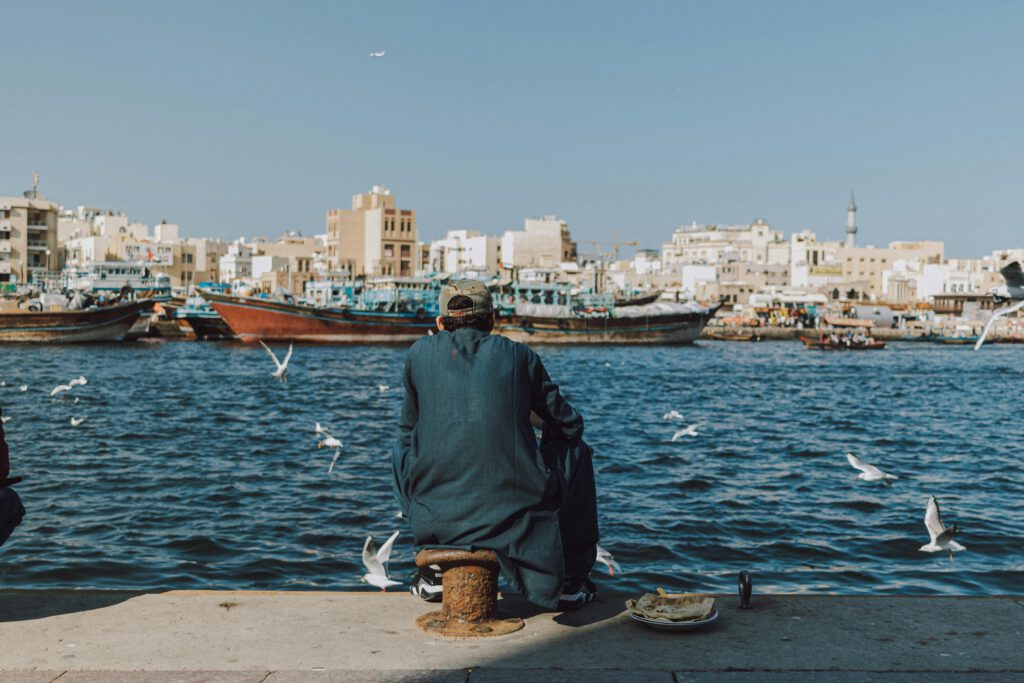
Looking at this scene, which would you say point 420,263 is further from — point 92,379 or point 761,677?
point 761,677

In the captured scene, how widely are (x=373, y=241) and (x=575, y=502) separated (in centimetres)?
13147

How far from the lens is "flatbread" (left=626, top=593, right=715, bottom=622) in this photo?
4.00 meters

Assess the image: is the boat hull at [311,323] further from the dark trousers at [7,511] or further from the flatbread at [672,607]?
the flatbread at [672,607]

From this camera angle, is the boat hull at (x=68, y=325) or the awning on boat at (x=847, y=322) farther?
the awning on boat at (x=847, y=322)

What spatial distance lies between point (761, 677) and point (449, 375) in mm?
1598

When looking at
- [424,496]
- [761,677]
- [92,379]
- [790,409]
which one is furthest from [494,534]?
[92,379]

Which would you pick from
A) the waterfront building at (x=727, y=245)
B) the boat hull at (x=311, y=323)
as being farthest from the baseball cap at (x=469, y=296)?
the waterfront building at (x=727, y=245)

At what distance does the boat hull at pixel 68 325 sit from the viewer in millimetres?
56531

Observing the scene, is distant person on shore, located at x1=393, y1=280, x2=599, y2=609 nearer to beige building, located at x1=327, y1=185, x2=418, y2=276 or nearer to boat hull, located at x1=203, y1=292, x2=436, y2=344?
boat hull, located at x1=203, y1=292, x2=436, y2=344

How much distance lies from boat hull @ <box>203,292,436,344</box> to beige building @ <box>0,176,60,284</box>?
Answer: 34.0 m

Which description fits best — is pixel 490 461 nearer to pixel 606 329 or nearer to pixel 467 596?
pixel 467 596

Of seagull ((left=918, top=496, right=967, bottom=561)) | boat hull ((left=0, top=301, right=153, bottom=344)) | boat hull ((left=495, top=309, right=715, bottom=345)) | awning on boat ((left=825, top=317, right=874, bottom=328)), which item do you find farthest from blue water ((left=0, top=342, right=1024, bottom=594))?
awning on boat ((left=825, top=317, right=874, bottom=328))

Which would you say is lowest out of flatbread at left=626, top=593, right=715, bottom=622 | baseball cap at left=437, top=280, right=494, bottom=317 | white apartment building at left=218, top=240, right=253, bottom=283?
flatbread at left=626, top=593, right=715, bottom=622

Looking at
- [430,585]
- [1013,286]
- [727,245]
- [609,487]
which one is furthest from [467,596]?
[727,245]
